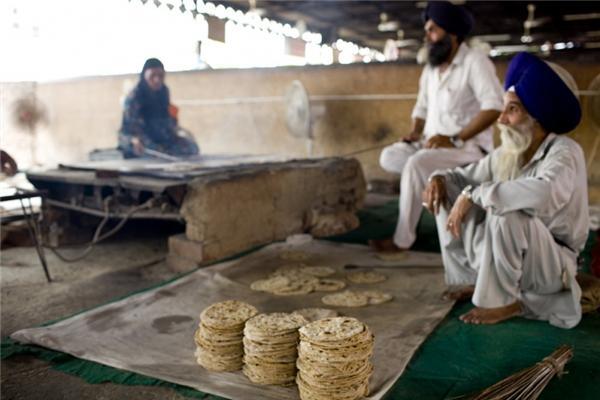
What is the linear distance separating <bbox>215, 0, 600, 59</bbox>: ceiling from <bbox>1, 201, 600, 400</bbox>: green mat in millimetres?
9140

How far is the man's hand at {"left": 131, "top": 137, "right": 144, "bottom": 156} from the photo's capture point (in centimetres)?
609

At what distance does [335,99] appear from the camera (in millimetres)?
8320

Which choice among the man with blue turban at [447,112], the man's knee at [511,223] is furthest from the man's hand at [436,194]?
the man with blue turban at [447,112]

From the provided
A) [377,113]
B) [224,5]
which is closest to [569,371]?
[377,113]

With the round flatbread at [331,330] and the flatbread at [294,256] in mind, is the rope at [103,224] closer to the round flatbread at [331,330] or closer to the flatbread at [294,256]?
the flatbread at [294,256]

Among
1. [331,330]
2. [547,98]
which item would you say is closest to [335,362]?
[331,330]

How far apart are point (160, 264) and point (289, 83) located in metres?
4.70

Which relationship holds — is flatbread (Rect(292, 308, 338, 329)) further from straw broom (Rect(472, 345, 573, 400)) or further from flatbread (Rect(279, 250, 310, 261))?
flatbread (Rect(279, 250, 310, 261))

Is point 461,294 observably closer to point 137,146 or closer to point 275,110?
point 137,146

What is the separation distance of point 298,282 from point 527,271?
1.50 meters

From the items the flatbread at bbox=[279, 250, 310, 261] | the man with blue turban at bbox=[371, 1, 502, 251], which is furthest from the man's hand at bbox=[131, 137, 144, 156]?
the man with blue turban at bbox=[371, 1, 502, 251]

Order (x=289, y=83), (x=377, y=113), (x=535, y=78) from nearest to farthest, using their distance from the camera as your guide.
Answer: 1. (x=535, y=78)
2. (x=377, y=113)
3. (x=289, y=83)

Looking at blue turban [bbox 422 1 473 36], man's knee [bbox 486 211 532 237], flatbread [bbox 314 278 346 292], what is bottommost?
flatbread [bbox 314 278 346 292]

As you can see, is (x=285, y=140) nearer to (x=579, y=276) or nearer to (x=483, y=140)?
(x=483, y=140)
